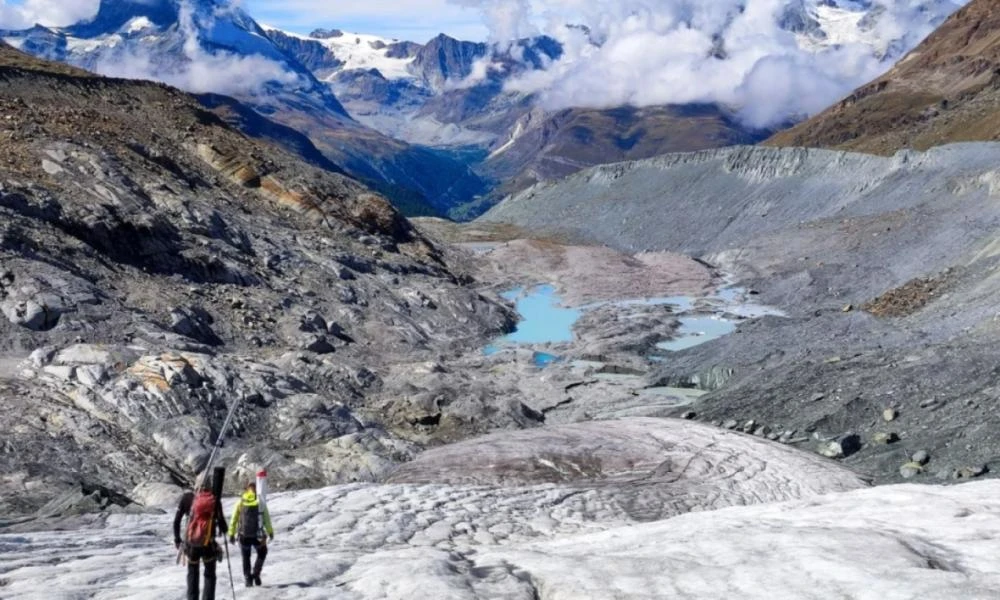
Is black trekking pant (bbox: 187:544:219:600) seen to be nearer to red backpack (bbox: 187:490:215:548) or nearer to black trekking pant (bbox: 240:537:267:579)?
red backpack (bbox: 187:490:215:548)

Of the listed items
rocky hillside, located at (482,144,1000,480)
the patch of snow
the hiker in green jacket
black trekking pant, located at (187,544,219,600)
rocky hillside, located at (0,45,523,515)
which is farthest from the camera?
rocky hillside, located at (482,144,1000,480)

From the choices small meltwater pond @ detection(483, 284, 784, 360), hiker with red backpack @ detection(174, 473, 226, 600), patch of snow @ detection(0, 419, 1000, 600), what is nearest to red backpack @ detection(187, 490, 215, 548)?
hiker with red backpack @ detection(174, 473, 226, 600)

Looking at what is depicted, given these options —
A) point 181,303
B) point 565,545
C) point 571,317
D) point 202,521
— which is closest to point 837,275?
point 571,317

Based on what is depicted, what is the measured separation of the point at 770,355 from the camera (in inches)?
1666

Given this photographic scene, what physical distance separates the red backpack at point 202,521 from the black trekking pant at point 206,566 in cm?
9

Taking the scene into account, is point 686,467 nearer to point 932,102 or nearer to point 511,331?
Result: point 511,331

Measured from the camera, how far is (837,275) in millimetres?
65000

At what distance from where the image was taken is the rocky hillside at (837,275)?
30.6 meters

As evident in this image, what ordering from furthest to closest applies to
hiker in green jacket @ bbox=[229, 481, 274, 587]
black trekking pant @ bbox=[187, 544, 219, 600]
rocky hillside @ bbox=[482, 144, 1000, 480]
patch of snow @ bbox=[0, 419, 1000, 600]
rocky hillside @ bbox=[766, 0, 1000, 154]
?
1. rocky hillside @ bbox=[766, 0, 1000, 154]
2. rocky hillside @ bbox=[482, 144, 1000, 480]
3. patch of snow @ bbox=[0, 419, 1000, 600]
4. hiker in green jacket @ bbox=[229, 481, 274, 587]
5. black trekking pant @ bbox=[187, 544, 219, 600]

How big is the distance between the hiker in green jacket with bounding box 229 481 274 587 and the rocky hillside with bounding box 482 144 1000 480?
19969mm

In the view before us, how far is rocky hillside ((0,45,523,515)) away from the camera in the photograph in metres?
25.8

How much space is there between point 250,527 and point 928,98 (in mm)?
171015

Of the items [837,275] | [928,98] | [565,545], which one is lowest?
[565,545]

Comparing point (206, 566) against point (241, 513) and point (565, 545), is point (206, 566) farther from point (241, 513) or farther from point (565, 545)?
point (565, 545)
